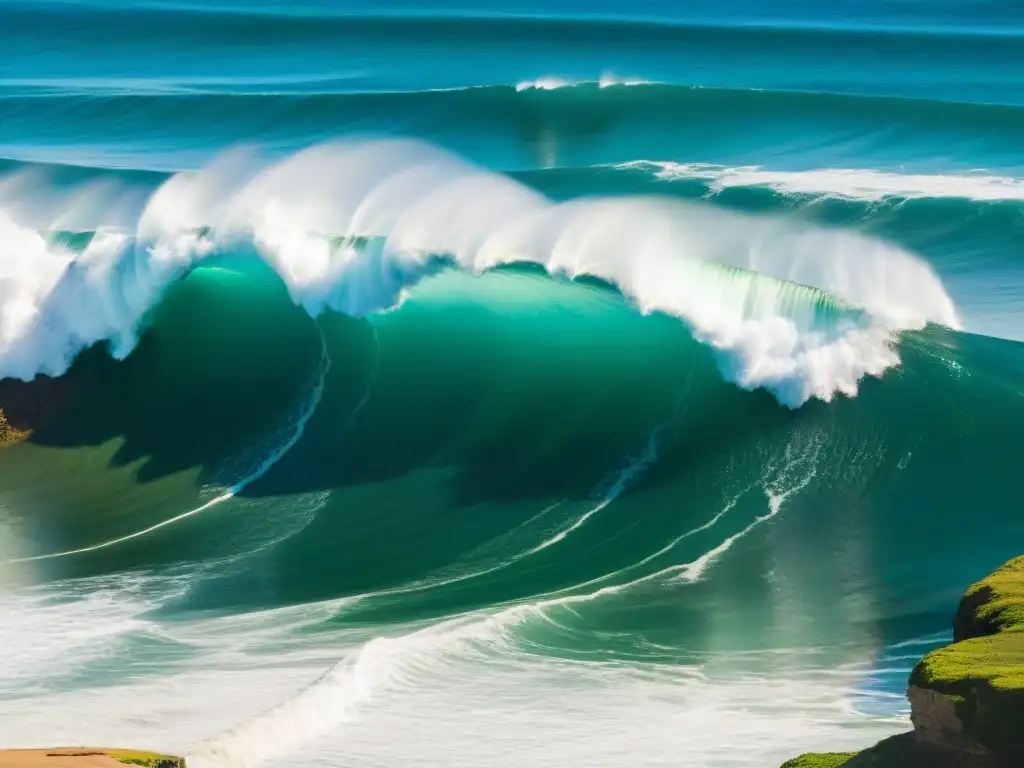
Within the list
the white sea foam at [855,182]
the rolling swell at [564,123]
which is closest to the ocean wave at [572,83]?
the rolling swell at [564,123]

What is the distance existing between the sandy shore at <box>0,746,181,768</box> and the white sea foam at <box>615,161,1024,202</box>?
617 inches

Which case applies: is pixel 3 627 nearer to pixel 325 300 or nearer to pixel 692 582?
pixel 692 582

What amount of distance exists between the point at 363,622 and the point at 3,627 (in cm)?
235

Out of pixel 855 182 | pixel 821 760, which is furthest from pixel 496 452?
pixel 855 182

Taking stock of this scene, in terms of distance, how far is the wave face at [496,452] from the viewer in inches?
340

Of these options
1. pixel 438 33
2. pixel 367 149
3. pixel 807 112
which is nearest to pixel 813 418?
pixel 367 149

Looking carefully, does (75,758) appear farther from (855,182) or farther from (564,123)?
(564,123)

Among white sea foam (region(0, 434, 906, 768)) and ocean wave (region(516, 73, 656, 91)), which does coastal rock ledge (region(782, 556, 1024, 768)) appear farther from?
ocean wave (region(516, 73, 656, 91))

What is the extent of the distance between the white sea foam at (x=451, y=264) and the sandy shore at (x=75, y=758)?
7016 millimetres

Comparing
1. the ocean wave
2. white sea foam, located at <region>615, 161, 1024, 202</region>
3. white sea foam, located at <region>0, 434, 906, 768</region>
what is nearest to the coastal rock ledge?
white sea foam, located at <region>0, 434, 906, 768</region>

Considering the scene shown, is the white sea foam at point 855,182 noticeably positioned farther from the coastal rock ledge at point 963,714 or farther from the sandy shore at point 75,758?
the sandy shore at point 75,758

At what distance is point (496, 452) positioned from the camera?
1290 centimetres

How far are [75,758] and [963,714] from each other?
413cm

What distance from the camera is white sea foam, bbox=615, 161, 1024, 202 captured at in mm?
21094
